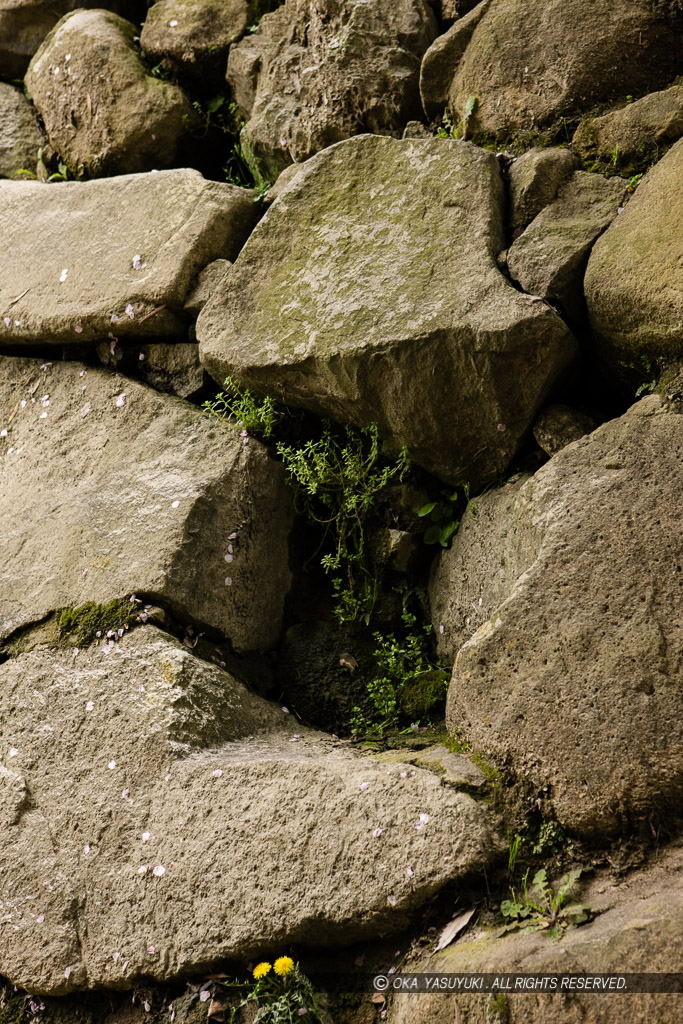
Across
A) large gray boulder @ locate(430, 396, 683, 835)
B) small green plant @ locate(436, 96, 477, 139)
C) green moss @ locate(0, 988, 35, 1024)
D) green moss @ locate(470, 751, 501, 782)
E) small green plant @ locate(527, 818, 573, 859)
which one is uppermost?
small green plant @ locate(436, 96, 477, 139)

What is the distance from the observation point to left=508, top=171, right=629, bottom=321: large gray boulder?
8.43ft

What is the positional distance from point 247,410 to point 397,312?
2.07 ft

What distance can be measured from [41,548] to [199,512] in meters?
0.58

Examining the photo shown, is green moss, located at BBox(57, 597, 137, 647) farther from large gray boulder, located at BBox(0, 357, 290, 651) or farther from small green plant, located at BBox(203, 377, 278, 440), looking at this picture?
small green plant, located at BBox(203, 377, 278, 440)

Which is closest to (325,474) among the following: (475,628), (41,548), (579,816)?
(475,628)

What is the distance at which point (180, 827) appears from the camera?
2262mm

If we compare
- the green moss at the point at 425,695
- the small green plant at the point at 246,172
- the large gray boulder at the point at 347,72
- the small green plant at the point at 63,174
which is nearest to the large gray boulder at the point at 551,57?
the large gray boulder at the point at 347,72

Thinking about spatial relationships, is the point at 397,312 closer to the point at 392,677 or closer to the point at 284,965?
the point at 392,677

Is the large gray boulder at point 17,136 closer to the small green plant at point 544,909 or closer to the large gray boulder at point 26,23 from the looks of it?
the large gray boulder at point 26,23

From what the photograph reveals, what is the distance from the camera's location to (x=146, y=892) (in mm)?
2227

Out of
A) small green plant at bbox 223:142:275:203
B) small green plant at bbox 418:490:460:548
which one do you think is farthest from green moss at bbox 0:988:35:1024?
small green plant at bbox 223:142:275:203

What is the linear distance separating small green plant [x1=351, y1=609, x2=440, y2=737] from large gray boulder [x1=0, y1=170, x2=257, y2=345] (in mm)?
1419

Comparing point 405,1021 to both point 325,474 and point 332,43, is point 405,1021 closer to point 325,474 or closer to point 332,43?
point 325,474

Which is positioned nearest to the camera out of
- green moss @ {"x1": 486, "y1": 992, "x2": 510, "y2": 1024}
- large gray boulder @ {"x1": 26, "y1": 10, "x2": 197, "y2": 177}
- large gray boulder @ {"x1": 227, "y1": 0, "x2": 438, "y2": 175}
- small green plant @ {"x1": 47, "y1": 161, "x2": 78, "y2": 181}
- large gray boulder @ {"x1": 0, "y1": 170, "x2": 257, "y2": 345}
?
green moss @ {"x1": 486, "y1": 992, "x2": 510, "y2": 1024}
